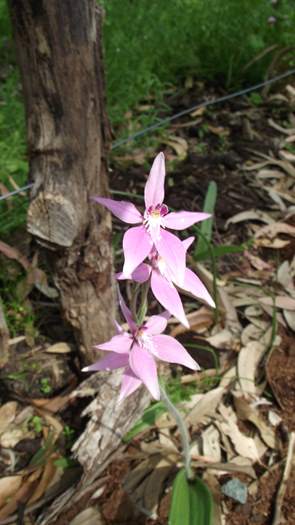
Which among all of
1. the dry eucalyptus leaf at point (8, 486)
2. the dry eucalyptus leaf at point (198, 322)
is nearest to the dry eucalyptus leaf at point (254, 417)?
the dry eucalyptus leaf at point (198, 322)

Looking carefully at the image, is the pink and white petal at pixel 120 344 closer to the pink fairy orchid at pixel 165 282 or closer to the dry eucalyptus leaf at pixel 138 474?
the pink fairy orchid at pixel 165 282

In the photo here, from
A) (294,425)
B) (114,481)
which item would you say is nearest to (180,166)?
(294,425)

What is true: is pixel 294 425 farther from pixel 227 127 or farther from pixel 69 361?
pixel 227 127

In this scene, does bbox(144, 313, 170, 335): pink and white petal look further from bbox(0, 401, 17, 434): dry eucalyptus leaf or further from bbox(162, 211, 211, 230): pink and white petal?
bbox(0, 401, 17, 434): dry eucalyptus leaf

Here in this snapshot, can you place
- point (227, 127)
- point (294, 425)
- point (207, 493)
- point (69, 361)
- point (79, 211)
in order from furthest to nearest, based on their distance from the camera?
point (227, 127) → point (69, 361) → point (294, 425) → point (79, 211) → point (207, 493)

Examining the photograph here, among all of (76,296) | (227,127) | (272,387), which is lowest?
(272,387)
